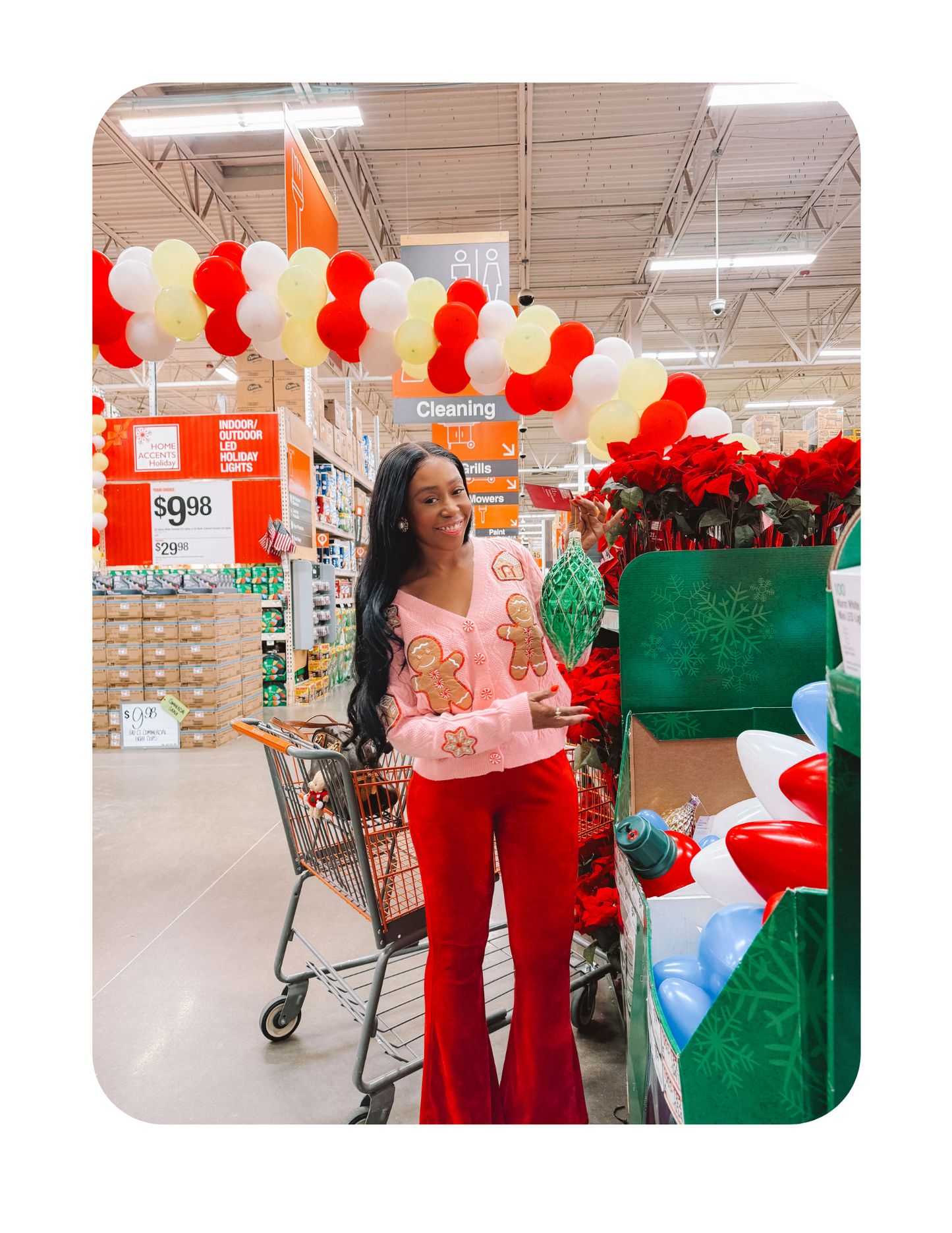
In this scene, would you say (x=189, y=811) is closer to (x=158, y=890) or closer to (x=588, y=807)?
(x=158, y=890)

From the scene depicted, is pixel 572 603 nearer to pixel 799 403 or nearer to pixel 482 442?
pixel 482 442

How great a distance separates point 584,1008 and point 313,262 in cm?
239

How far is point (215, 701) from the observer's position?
20.0 ft

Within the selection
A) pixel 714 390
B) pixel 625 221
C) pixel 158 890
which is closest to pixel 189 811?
pixel 158 890

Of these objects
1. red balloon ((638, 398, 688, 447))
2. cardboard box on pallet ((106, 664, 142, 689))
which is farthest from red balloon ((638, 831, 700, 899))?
cardboard box on pallet ((106, 664, 142, 689))

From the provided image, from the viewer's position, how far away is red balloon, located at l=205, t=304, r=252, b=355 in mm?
2291

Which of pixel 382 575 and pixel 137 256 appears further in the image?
pixel 137 256

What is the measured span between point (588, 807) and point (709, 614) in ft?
2.54

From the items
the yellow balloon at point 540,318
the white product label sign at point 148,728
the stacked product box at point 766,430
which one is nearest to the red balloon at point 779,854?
the yellow balloon at point 540,318

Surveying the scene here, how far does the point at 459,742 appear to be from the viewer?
1.23 metres

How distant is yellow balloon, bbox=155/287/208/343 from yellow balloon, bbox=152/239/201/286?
2 centimetres

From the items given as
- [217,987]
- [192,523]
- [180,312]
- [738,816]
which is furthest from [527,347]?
[192,523]

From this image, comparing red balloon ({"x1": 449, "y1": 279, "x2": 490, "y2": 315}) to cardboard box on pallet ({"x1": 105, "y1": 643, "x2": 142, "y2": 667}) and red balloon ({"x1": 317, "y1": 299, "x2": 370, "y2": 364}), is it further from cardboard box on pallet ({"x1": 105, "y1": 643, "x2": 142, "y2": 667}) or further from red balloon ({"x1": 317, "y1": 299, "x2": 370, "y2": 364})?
cardboard box on pallet ({"x1": 105, "y1": 643, "x2": 142, "y2": 667})

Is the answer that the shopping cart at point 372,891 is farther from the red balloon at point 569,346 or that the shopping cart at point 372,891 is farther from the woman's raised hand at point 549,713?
the red balloon at point 569,346
